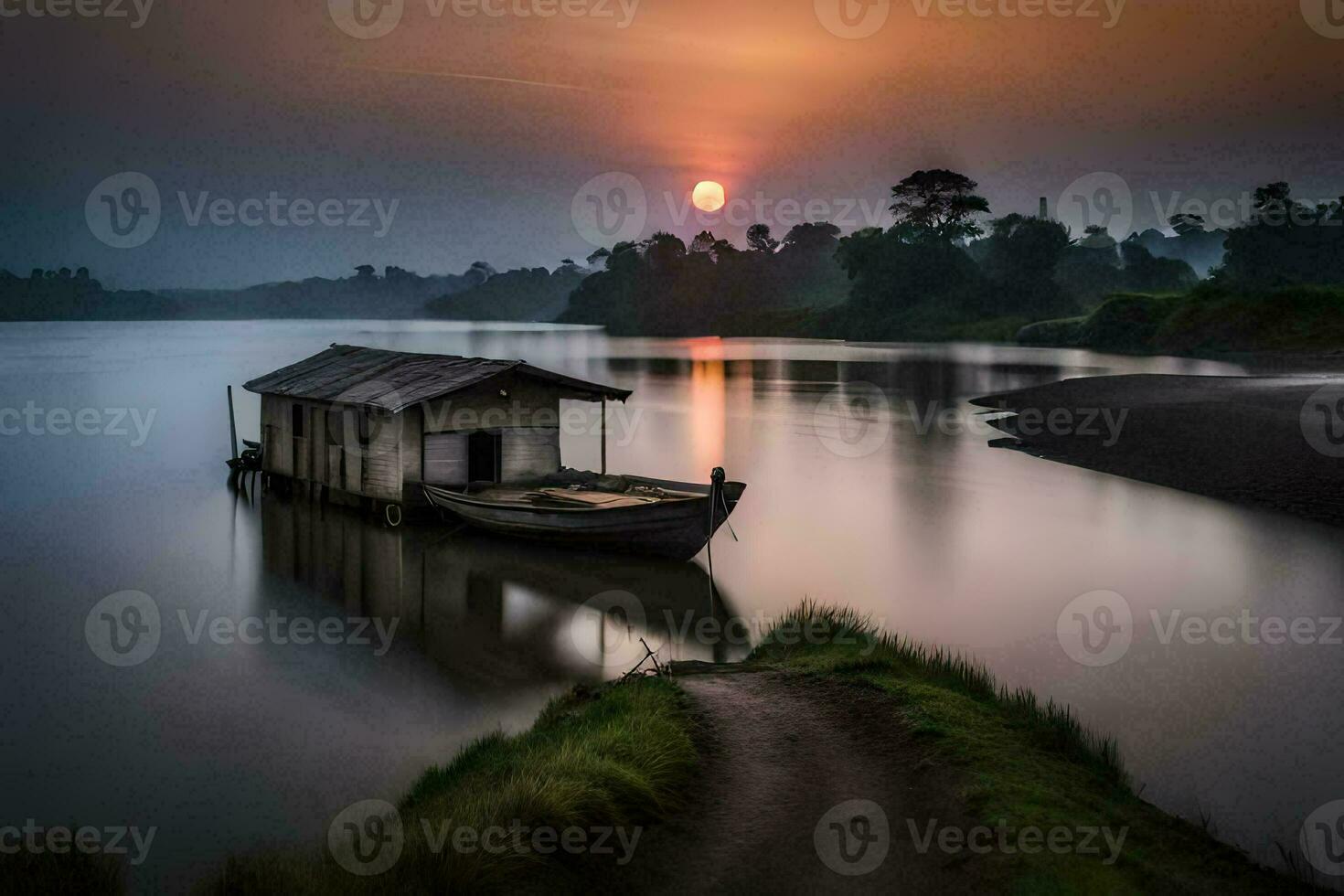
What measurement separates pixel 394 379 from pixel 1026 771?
18.6m

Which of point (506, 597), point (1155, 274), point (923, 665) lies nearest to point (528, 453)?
point (506, 597)

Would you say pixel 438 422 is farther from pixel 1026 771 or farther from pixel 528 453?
pixel 1026 771

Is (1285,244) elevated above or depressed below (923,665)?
above

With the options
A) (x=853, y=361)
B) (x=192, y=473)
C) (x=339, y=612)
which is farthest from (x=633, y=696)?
(x=853, y=361)

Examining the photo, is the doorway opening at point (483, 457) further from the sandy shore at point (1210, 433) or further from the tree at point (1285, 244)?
the tree at point (1285, 244)

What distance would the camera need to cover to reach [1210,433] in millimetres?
33781

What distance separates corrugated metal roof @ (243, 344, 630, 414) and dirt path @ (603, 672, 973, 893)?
12990 millimetres

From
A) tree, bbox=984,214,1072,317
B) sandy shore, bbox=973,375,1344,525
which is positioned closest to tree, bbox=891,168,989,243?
tree, bbox=984,214,1072,317

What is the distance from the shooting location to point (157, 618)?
64.7 feet

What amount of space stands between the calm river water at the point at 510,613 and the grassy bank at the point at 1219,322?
4945 cm

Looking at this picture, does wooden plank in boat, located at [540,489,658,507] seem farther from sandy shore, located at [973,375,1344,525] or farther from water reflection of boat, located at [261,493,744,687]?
sandy shore, located at [973,375,1344,525]

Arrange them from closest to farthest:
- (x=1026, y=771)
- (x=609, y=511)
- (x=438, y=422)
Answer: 1. (x=1026, y=771)
2. (x=609, y=511)
3. (x=438, y=422)

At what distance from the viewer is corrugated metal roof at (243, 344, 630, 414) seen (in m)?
Answer: 23.7

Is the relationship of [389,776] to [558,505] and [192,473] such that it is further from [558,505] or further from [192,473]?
[192,473]
